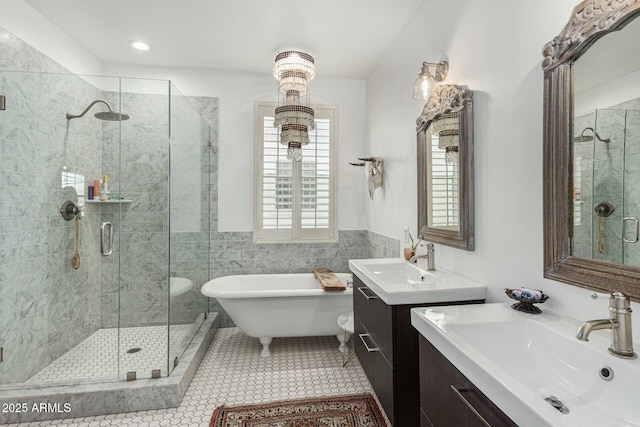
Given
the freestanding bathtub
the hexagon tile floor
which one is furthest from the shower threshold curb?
the freestanding bathtub

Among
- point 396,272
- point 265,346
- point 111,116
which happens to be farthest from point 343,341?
point 111,116

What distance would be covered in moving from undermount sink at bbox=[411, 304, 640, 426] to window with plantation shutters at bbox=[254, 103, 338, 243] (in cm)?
240

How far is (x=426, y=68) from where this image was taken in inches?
80.0

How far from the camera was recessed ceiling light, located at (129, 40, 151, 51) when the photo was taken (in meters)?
2.93

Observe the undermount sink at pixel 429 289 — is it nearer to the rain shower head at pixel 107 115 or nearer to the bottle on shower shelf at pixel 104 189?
the bottle on shower shelf at pixel 104 189

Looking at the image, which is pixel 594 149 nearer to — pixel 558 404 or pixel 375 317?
pixel 558 404

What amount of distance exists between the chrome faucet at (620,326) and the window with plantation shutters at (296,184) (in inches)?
113

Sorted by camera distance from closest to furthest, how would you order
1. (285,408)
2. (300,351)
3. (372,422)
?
(372,422)
(285,408)
(300,351)

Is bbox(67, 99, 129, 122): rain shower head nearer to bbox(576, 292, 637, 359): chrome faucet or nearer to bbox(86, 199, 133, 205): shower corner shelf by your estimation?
bbox(86, 199, 133, 205): shower corner shelf

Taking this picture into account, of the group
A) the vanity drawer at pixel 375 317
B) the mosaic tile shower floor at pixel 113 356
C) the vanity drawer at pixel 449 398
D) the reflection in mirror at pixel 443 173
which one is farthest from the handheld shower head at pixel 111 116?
the vanity drawer at pixel 449 398

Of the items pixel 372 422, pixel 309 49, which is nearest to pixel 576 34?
pixel 372 422

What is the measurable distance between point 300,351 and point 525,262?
2107 millimetres

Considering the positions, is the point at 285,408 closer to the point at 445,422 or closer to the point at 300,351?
the point at 300,351

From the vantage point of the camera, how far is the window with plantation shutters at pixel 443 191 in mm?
1927
